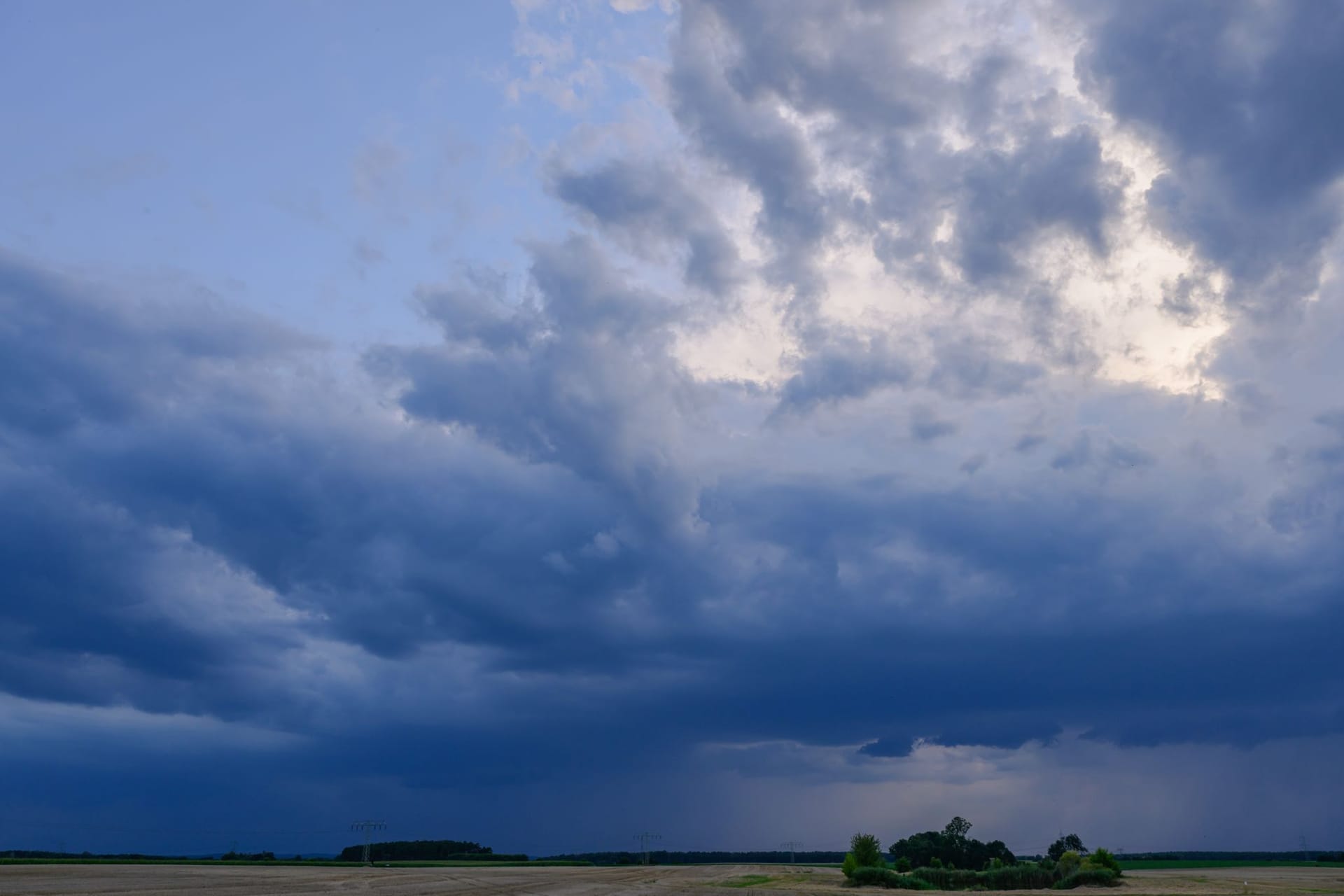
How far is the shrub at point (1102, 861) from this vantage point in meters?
68.6

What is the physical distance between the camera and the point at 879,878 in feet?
231

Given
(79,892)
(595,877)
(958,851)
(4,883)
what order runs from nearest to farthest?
(79,892), (4,883), (595,877), (958,851)

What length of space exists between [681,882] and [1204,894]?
34867mm

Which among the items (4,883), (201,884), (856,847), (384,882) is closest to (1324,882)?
(856,847)

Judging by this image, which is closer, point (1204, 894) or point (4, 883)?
point (1204, 894)

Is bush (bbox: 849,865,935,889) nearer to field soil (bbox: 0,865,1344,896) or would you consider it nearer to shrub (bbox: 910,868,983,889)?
shrub (bbox: 910,868,983,889)

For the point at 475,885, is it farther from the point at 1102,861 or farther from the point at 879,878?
the point at 1102,861

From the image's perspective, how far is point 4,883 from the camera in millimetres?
55906

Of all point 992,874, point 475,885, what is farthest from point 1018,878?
point 475,885

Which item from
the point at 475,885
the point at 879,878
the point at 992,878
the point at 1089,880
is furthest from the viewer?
the point at 879,878

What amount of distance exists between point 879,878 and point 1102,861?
1564cm

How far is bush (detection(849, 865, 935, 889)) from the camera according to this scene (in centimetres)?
6975

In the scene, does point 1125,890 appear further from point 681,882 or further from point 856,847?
point 681,882

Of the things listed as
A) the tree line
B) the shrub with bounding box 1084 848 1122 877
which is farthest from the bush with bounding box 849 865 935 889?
the shrub with bounding box 1084 848 1122 877
